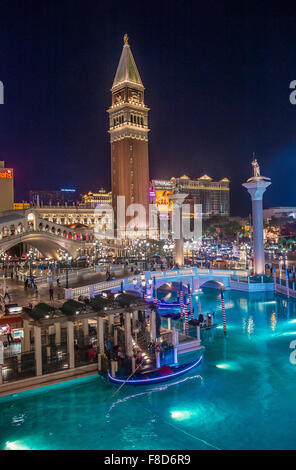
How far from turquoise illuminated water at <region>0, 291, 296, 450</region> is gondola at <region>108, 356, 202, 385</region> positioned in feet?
1.00

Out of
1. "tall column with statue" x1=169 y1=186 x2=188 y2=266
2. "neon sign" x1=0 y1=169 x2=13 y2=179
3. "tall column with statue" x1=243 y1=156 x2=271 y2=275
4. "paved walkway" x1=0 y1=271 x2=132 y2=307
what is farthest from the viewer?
"neon sign" x1=0 y1=169 x2=13 y2=179

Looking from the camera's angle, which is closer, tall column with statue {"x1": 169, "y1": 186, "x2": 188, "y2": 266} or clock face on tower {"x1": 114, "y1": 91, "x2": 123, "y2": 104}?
tall column with statue {"x1": 169, "y1": 186, "x2": 188, "y2": 266}

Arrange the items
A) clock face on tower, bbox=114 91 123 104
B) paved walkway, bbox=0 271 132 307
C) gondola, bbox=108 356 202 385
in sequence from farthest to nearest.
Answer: clock face on tower, bbox=114 91 123 104 < paved walkway, bbox=0 271 132 307 < gondola, bbox=108 356 202 385

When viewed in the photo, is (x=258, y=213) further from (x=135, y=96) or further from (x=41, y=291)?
(x=135, y=96)

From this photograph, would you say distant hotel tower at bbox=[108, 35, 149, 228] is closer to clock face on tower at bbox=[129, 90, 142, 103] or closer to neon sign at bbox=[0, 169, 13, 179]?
clock face on tower at bbox=[129, 90, 142, 103]

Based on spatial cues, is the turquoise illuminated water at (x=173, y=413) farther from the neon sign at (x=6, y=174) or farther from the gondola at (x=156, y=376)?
the neon sign at (x=6, y=174)

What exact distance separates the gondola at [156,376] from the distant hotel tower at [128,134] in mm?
71086

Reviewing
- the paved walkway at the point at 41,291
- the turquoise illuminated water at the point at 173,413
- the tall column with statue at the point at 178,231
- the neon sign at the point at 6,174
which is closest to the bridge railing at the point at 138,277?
the paved walkway at the point at 41,291

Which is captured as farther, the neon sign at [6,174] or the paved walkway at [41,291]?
the neon sign at [6,174]

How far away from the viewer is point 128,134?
8700 cm

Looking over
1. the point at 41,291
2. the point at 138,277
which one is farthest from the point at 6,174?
the point at 41,291

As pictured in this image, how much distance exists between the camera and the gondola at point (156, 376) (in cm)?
1527

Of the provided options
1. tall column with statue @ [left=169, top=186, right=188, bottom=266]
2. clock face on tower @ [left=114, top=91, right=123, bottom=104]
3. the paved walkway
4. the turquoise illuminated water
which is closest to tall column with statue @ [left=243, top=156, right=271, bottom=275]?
tall column with statue @ [left=169, top=186, right=188, bottom=266]

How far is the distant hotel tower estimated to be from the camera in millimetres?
86562
